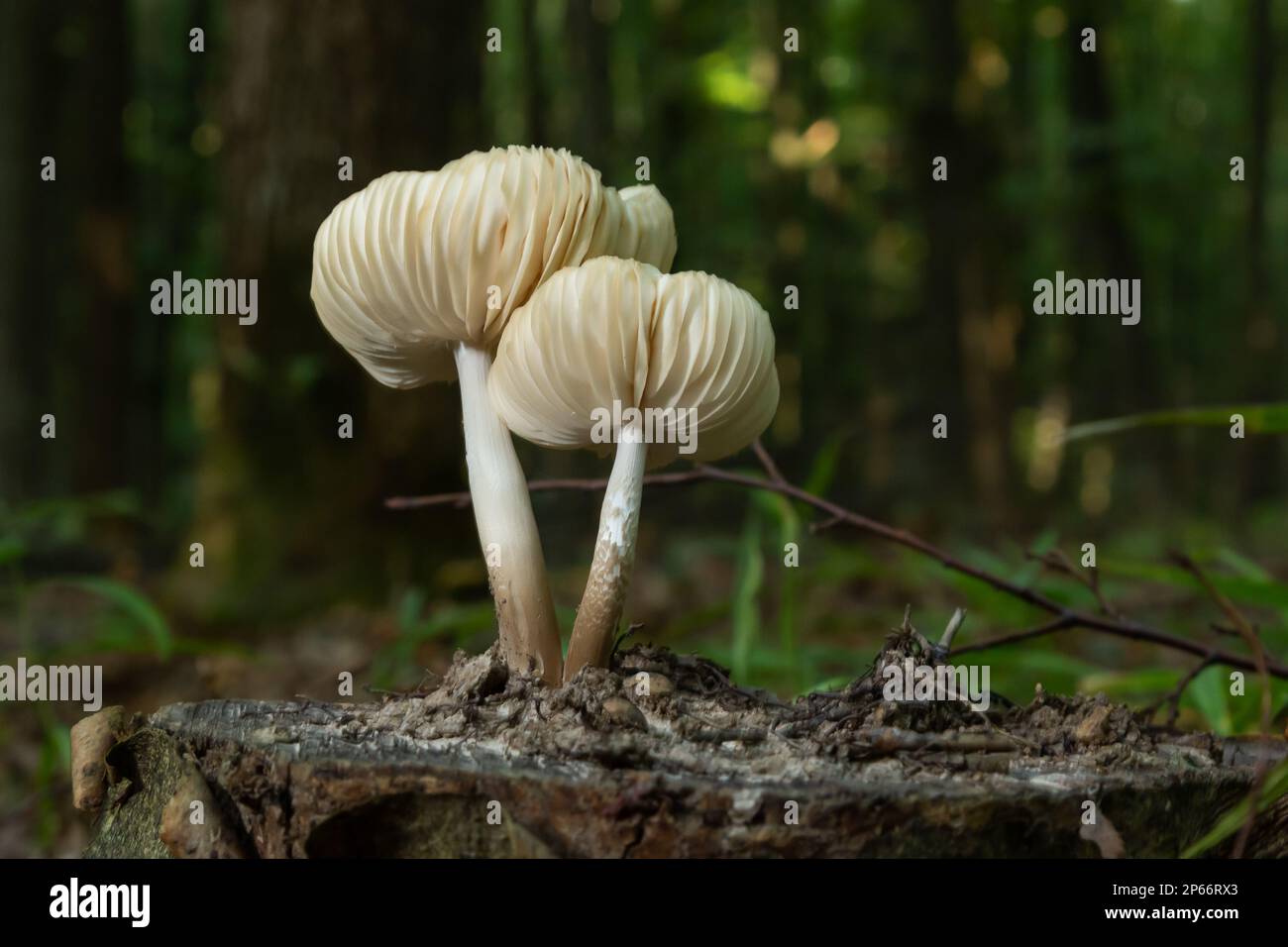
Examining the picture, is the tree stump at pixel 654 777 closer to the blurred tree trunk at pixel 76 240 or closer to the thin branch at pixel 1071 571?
the thin branch at pixel 1071 571

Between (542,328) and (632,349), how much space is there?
6.1 inches

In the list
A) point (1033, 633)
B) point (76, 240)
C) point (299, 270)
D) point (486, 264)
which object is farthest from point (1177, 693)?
point (76, 240)

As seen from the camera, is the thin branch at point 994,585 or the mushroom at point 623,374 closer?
the mushroom at point 623,374

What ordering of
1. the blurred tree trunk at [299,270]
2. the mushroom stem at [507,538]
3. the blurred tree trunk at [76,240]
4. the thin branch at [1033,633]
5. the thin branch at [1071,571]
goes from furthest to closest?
the blurred tree trunk at [76,240] → the blurred tree trunk at [299,270] → the thin branch at [1033,633] → the thin branch at [1071,571] → the mushroom stem at [507,538]

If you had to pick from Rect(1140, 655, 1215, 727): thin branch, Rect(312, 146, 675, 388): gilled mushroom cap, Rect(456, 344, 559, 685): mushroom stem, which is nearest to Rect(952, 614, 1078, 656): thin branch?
Rect(1140, 655, 1215, 727): thin branch

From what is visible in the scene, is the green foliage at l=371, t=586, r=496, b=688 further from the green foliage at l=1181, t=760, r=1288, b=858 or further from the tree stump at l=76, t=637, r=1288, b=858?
the green foliage at l=1181, t=760, r=1288, b=858

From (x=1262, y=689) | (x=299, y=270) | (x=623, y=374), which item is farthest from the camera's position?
(x=299, y=270)

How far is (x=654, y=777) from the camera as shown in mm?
1628

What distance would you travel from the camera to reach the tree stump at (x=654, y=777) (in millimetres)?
1618

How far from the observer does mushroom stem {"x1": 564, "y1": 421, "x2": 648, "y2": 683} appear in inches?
80.9

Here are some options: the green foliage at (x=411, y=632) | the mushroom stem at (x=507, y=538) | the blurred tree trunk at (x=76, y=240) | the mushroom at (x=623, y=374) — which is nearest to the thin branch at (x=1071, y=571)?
the mushroom at (x=623, y=374)

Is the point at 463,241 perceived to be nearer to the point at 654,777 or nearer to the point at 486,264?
the point at 486,264
